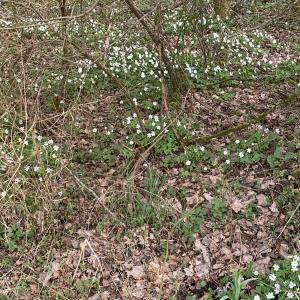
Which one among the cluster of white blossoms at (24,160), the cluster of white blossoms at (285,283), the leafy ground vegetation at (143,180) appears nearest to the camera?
the cluster of white blossoms at (285,283)

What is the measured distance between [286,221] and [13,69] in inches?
151

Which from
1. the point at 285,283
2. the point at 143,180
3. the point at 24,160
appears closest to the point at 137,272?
the point at 143,180

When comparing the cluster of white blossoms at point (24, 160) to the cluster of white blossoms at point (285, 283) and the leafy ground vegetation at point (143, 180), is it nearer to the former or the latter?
the leafy ground vegetation at point (143, 180)

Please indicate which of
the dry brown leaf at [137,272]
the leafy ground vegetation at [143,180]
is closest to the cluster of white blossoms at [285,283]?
the leafy ground vegetation at [143,180]

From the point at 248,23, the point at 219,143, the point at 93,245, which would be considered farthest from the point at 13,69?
the point at 248,23

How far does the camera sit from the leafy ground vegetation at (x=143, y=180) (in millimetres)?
4617

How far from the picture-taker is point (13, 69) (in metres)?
5.70

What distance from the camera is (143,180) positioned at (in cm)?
566

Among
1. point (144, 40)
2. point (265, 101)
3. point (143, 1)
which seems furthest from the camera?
point (143, 1)

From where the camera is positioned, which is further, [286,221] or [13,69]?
[13,69]

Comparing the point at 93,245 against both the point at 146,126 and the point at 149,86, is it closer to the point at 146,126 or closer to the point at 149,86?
the point at 146,126

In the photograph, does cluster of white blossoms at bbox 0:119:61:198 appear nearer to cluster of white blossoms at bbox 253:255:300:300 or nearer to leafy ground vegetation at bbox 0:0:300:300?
leafy ground vegetation at bbox 0:0:300:300

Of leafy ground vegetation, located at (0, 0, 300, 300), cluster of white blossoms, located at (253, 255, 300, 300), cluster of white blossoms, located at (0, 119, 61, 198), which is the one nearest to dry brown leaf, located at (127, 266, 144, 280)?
leafy ground vegetation, located at (0, 0, 300, 300)

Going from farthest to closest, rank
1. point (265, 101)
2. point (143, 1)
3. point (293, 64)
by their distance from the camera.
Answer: point (143, 1), point (293, 64), point (265, 101)
